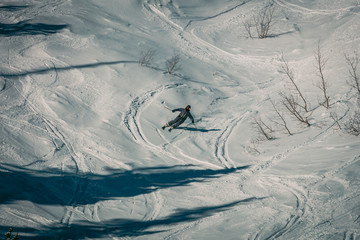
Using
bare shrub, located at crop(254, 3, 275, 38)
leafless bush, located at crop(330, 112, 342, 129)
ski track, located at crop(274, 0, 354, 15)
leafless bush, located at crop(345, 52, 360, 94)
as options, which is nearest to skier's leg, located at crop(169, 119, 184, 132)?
leafless bush, located at crop(330, 112, 342, 129)

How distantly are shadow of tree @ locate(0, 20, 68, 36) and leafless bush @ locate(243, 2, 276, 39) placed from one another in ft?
44.2

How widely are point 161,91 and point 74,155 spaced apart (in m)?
5.93

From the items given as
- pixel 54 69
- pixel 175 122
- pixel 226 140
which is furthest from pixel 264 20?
pixel 54 69

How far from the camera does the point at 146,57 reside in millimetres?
17047

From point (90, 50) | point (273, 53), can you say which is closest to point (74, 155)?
point (90, 50)

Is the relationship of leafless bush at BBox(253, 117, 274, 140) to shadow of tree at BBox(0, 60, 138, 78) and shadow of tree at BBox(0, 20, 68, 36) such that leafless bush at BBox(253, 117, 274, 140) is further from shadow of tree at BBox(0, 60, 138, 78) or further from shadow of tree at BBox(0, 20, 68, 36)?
shadow of tree at BBox(0, 20, 68, 36)

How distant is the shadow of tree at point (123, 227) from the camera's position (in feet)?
26.7

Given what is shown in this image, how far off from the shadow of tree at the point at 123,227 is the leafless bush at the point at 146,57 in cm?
987

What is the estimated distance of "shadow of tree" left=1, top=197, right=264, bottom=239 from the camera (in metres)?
8.14

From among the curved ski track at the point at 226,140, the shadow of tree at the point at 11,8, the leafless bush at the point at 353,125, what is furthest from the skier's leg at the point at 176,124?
the shadow of tree at the point at 11,8

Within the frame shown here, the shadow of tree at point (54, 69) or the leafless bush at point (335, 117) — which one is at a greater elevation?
the shadow of tree at point (54, 69)

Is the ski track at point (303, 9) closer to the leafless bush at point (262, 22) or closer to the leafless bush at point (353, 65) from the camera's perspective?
the leafless bush at point (262, 22)

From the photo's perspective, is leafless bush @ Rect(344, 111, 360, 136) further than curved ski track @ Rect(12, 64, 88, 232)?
Yes

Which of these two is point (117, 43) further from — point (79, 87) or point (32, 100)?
point (32, 100)
